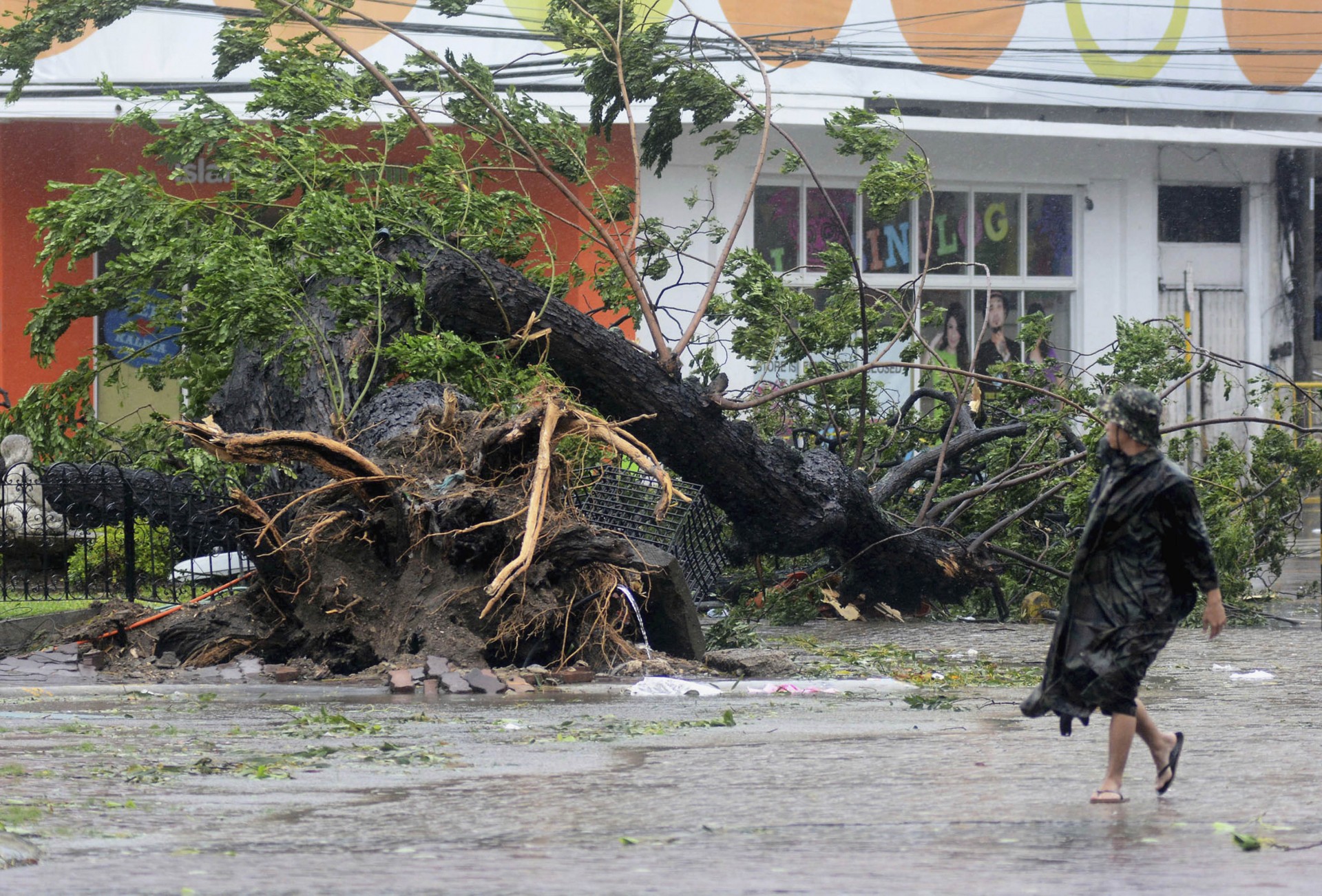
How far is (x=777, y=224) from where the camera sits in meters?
18.6

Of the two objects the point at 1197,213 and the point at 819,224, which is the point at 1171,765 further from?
the point at 1197,213

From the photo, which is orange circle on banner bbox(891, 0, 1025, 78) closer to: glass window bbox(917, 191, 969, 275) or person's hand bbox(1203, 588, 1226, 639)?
glass window bbox(917, 191, 969, 275)

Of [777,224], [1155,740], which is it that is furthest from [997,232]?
[1155,740]

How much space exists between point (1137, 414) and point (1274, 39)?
16360 millimetres

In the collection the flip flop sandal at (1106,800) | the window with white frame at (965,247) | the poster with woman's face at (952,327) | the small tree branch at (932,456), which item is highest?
the window with white frame at (965,247)

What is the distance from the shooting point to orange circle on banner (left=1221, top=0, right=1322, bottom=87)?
18.8 meters

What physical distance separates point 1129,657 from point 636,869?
188cm

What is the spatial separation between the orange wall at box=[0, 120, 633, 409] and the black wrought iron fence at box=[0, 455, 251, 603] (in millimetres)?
5805

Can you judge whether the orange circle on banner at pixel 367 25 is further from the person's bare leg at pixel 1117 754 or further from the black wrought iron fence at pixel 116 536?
the person's bare leg at pixel 1117 754

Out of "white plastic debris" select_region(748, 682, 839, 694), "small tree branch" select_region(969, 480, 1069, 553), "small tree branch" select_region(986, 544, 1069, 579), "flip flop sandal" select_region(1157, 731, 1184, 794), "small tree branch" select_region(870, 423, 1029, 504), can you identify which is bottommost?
"white plastic debris" select_region(748, 682, 839, 694)

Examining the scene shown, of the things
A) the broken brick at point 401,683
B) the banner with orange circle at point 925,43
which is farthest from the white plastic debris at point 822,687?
the banner with orange circle at point 925,43

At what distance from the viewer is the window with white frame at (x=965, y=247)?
61.1 ft

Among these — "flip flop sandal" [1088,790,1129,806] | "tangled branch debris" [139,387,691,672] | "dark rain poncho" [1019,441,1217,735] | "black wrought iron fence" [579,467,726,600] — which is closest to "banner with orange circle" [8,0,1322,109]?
"black wrought iron fence" [579,467,726,600]

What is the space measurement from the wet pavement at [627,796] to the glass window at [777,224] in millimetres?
11557
